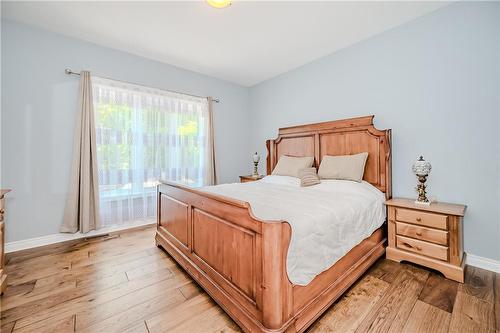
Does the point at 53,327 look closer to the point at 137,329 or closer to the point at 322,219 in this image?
the point at 137,329

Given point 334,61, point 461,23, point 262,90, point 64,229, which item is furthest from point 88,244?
point 461,23

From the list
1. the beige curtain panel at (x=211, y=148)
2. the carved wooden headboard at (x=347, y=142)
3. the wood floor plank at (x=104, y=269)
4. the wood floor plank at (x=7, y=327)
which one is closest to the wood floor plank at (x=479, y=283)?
the carved wooden headboard at (x=347, y=142)

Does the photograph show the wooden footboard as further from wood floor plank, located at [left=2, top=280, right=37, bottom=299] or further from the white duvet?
wood floor plank, located at [left=2, top=280, right=37, bottom=299]

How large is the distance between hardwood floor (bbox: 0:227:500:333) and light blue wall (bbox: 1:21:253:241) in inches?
23.3

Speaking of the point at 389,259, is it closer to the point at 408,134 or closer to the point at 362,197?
the point at 362,197

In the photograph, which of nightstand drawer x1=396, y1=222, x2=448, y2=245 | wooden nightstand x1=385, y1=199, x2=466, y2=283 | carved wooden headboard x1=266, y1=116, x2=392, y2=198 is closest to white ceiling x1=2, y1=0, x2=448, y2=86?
carved wooden headboard x1=266, y1=116, x2=392, y2=198

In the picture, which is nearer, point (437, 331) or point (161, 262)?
point (437, 331)

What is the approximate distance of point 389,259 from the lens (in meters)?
2.22

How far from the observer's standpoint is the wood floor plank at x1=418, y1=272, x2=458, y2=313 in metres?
1.56

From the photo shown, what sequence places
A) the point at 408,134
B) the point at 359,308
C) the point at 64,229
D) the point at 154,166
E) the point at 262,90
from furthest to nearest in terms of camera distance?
1. the point at 262,90
2. the point at 154,166
3. the point at 64,229
4. the point at 408,134
5. the point at 359,308

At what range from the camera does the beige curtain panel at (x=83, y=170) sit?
2.70 meters

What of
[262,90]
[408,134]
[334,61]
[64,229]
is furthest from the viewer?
[262,90]

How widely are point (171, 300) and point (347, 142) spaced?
266 centimetres

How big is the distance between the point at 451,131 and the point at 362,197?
1.15 m
